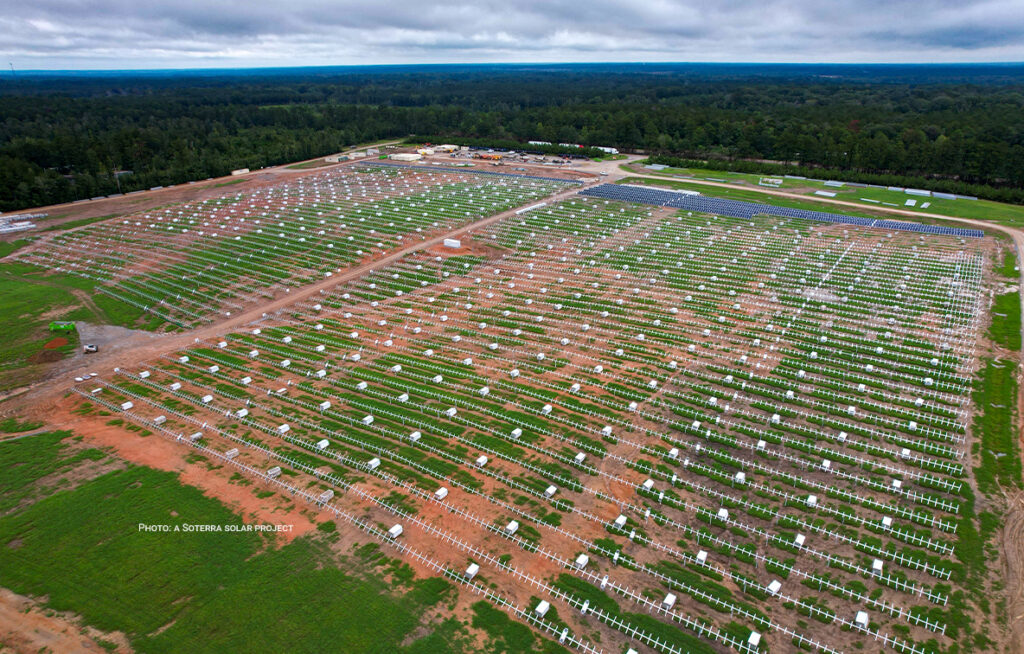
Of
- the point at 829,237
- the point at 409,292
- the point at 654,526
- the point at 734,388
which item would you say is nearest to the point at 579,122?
the point at 829,237

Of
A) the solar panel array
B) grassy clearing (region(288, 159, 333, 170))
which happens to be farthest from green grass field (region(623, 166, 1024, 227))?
grassy clearing (region(288, 159, 333, 170))

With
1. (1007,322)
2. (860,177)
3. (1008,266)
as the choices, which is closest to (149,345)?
(1007,322)

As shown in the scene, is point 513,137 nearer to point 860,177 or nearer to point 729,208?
point 729,208

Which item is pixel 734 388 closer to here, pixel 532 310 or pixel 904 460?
pixel 904 460

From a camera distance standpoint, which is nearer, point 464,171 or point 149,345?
point 149,345

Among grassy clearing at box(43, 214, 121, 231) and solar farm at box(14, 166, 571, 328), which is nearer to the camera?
solar farm at box(14, 166, 571, 328)

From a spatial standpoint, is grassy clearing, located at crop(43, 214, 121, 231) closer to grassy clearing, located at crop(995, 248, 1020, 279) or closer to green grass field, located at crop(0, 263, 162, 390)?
green grass field, located at crop(0, 263, 162, 390)

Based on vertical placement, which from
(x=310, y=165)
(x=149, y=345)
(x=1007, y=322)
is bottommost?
(x=149, y=345)
